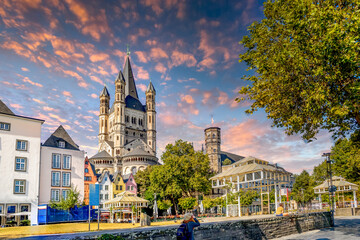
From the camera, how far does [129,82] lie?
139 metres

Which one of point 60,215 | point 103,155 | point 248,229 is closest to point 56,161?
point 60,215

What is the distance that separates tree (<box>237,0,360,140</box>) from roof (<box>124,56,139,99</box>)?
122374 millimetres

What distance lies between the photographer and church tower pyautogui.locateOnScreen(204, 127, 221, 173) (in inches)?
4368

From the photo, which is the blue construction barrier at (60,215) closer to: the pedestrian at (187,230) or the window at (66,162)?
the window at (66,162)

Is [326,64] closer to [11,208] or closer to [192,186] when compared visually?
[11,208]

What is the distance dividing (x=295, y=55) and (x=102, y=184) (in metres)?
66.6

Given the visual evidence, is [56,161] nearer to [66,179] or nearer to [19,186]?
[66,179]

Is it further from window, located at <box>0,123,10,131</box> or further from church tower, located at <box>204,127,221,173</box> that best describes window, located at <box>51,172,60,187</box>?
church tower, located at <box>204,127,221,173</box>

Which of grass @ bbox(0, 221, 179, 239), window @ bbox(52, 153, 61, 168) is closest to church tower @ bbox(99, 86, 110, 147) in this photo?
window @ bbox(52, 153, 61, 168)

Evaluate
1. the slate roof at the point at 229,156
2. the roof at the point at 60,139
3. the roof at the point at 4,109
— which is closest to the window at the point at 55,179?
the roof at the point at 60,139

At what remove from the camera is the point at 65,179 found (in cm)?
4231

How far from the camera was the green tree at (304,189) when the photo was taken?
3307 inches

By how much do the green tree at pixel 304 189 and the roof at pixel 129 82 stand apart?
79504mm

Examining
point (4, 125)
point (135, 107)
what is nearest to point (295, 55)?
point (4, 125)
